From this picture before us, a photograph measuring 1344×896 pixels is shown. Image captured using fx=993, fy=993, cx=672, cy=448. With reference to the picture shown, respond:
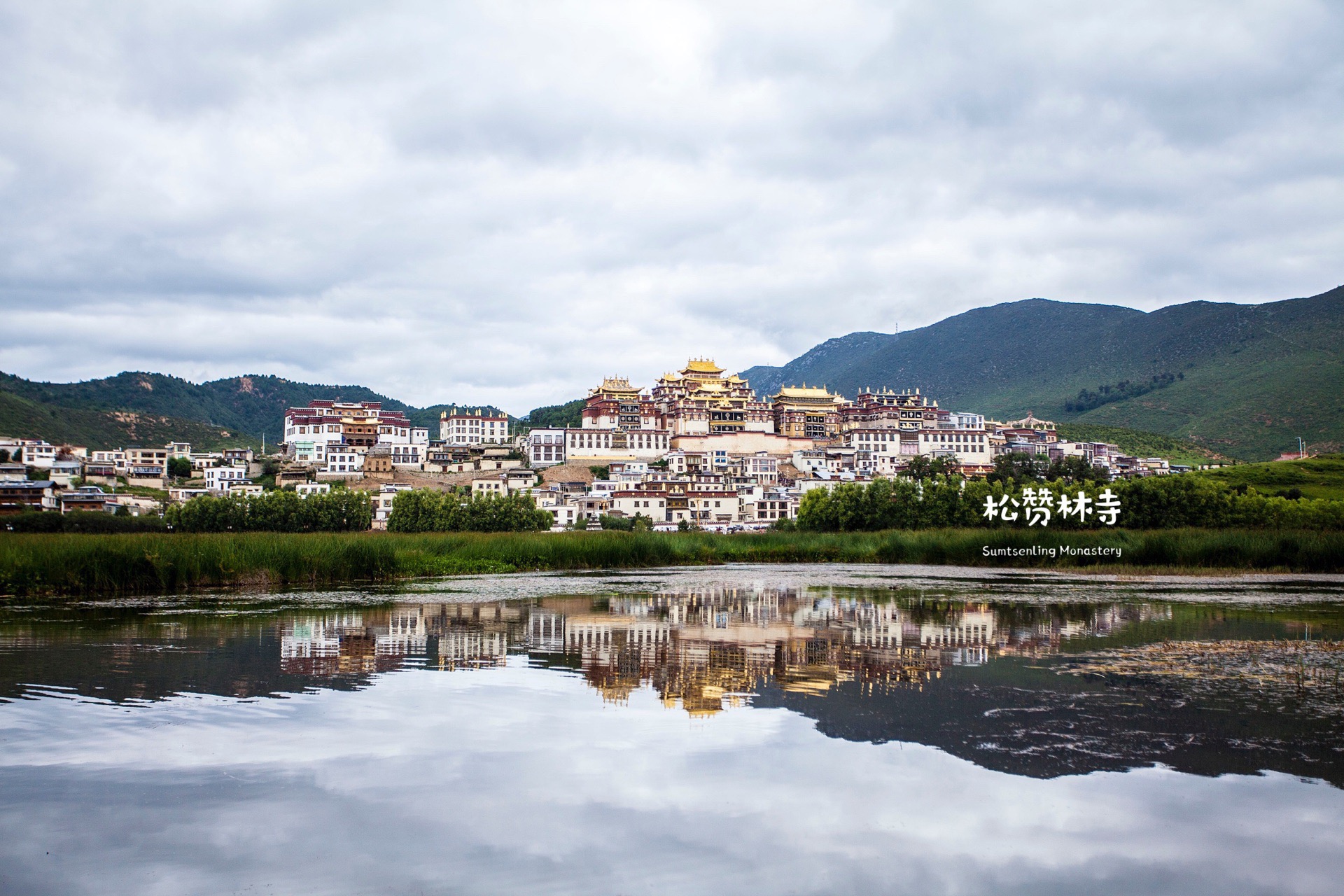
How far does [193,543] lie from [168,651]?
10.2 metres

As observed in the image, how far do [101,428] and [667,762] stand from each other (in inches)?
5836

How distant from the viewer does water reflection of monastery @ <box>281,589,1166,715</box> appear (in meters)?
9.49

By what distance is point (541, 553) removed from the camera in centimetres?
2938

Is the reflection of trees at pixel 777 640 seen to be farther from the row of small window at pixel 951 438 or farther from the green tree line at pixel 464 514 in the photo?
the row of small window at pixel 951 438

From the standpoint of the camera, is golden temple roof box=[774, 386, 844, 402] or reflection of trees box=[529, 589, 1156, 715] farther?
golden temple roof box=[774, 386, 844, 402]

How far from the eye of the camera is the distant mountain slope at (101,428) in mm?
115312

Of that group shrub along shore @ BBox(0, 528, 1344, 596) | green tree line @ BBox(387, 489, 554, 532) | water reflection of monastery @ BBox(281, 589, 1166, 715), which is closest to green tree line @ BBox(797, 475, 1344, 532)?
shrub along shore @ BBox(0, 528, 1344, 596)

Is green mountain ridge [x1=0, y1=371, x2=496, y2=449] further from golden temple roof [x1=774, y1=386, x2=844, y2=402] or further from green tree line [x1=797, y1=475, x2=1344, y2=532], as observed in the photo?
green tree line [x1=797, y1=475, x2=1344, y2=532]

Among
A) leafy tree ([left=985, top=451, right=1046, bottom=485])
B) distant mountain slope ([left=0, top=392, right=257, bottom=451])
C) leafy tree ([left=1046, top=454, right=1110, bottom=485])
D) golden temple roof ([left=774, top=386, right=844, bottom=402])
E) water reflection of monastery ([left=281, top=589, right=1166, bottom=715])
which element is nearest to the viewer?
water reflection of monastery ([left=281, top=589, right=1166, bottom=715])

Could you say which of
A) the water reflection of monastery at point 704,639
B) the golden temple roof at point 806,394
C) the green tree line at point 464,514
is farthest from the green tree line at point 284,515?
the golden temple roof at point 806,394

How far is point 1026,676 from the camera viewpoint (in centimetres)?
949

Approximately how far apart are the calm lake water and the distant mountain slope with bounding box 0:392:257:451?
12088 cm

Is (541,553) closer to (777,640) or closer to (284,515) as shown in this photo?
(777,640)

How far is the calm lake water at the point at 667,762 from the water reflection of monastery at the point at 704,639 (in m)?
0.08
